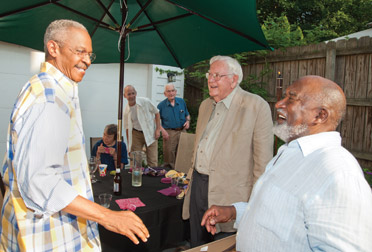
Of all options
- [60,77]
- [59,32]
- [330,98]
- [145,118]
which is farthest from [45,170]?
[145,118]

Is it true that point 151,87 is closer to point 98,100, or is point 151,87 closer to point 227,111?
point 98,100

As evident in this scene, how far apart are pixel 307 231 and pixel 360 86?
14.6ft

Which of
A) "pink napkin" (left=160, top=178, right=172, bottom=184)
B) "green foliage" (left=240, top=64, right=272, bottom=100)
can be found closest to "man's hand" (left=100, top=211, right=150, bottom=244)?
"pink napkin" (left=160, top=178, right=172, bottom=184)

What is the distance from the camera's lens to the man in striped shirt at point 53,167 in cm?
104

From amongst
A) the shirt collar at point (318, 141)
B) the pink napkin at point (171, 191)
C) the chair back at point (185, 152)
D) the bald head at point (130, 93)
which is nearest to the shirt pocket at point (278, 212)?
the shirt collar at point (318, 141)

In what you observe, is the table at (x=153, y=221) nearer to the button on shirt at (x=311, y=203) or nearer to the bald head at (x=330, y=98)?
the button on shirt at (x=311, y=203)

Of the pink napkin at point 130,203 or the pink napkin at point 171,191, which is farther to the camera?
Answer: the pink napkin at point 171,191

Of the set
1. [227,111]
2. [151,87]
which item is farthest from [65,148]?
[151,87]

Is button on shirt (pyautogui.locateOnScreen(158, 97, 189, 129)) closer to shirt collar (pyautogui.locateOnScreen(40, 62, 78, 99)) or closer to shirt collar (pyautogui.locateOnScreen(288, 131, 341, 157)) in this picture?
shirt collar (pyautogui.locateOnScreen(40, 62, 78, 99))

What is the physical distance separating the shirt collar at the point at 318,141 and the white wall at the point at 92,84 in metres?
5.36

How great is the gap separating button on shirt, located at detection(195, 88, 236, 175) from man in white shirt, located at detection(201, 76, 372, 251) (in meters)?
A: 0.82

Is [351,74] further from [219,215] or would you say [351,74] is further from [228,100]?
[219,215]

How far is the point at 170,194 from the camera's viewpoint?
7.93ft

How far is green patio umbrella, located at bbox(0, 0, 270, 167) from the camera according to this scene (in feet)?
7.59
